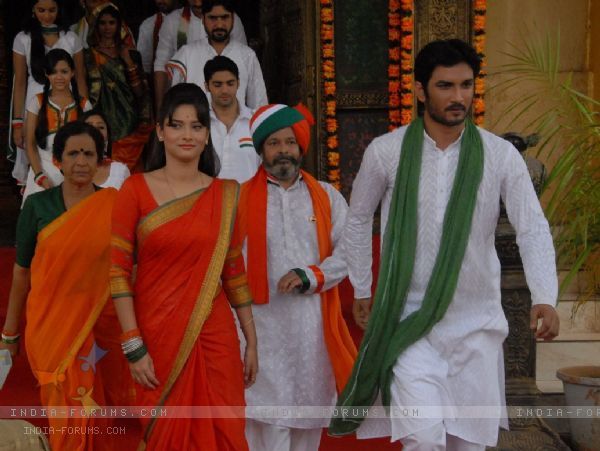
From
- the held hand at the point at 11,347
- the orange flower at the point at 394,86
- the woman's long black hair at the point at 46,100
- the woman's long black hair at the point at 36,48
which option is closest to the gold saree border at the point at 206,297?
the held hand at the point at 11,347

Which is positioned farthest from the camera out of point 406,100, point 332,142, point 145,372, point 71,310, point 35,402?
point 332,142

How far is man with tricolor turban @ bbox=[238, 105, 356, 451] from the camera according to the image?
4730 mm

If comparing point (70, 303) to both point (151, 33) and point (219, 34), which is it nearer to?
point (219, 34)

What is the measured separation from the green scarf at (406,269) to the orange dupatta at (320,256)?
63 cm

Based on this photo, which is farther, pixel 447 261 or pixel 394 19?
pixel 394 19

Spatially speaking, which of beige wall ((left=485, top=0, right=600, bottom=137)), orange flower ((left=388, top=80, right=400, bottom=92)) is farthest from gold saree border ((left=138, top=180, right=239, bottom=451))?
beige wall ((left=485, top=0, right=600, bottom=137))

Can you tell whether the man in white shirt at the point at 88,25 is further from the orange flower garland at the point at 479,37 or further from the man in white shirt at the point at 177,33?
the orange flower garland at the point at 479,37

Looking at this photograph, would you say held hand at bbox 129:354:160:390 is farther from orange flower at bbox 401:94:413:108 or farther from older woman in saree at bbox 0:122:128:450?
orange flower at bbox 401:94:413:108

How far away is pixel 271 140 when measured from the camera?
4906 millimetres

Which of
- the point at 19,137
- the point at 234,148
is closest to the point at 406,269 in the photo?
the point at 234,148

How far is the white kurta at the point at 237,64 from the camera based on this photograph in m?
7.09

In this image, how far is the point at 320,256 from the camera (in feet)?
15.9

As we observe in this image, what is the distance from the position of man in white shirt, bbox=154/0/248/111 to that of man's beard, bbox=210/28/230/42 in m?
0.76

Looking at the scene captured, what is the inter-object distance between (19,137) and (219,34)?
1630mm
